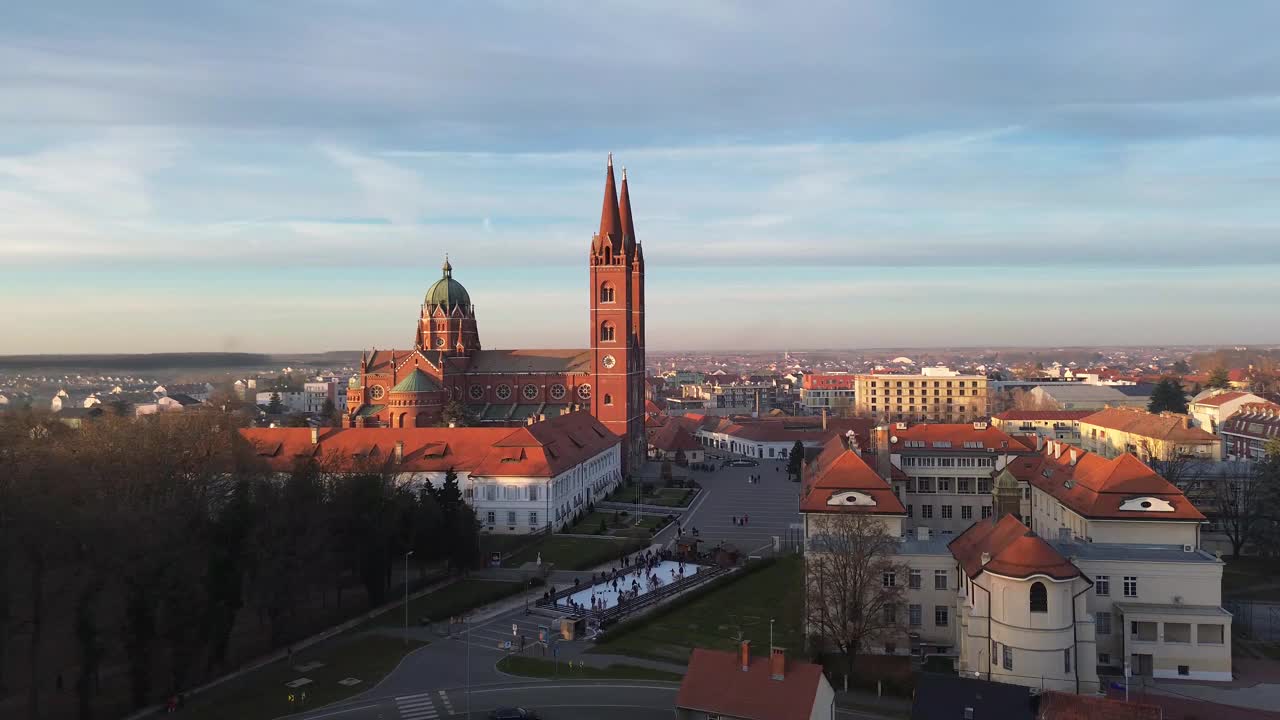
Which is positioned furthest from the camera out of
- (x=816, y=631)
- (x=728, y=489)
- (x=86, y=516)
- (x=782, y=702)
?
(x=728, y=489)

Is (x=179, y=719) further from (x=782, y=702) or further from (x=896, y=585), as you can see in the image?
(x=896, y=585)

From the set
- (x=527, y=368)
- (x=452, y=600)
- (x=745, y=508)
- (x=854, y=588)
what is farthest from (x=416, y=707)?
(x=527, y=368)

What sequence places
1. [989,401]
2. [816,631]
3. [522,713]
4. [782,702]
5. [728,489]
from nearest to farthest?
[782,702], [522,713], [816,631], [728,489], [989,401]

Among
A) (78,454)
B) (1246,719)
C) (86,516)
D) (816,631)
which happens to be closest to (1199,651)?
(1246,719)

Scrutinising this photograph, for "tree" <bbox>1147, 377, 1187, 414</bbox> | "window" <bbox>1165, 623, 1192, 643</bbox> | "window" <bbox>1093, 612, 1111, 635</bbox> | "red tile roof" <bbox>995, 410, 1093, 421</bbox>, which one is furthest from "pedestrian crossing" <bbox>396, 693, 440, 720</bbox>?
"tree" <bbox>1147, 377, 1187, 414</bbox>

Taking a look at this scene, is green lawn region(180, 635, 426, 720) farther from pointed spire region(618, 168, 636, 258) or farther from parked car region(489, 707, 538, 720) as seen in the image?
pointed spire region(618, 168, 636, 258)

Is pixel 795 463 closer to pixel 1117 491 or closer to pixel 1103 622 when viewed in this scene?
pixel 1117 491
